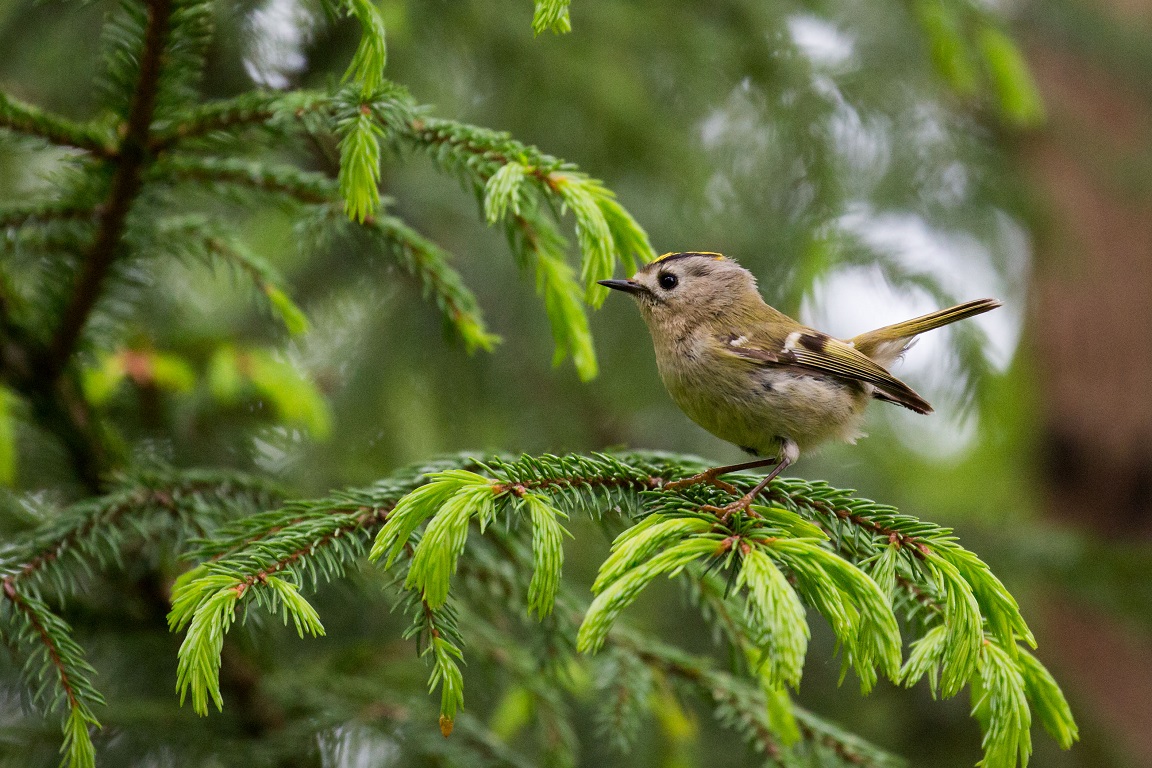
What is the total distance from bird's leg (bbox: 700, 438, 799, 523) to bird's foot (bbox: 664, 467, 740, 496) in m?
0.04

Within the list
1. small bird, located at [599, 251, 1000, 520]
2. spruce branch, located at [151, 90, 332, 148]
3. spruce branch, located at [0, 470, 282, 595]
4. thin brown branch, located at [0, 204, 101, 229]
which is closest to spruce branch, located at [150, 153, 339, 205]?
spruce branch, located at [151, 90, 332, 148]

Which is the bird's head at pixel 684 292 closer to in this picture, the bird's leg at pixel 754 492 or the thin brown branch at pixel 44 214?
the bird's leg at pixel 754 492

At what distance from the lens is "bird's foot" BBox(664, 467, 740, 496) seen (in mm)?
1598

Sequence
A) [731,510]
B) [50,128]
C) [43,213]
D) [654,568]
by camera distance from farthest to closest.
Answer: [43,213], [50,128], [731,510], [654,568]

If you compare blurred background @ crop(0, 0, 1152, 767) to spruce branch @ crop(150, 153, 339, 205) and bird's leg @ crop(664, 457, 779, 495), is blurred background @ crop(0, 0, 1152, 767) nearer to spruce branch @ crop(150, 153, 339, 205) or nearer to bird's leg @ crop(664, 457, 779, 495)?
spruce branch @ crop(150, 153, 339, 205)

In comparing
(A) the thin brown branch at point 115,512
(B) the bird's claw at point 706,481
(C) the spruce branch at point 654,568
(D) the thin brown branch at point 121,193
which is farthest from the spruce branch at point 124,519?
(B) the bird's claw at point 706,481

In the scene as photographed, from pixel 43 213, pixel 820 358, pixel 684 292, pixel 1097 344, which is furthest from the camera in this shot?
pixel 1097 344

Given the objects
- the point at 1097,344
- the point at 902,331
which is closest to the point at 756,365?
the point at 902,331

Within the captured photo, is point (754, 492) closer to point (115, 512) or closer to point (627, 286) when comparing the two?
point (627, 286)

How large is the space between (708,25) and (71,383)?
2238 millimetres

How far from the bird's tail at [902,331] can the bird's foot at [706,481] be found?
92cm

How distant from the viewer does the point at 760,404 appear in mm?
2143

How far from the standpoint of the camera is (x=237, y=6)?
2.28 m

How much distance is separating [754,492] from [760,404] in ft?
2.04
